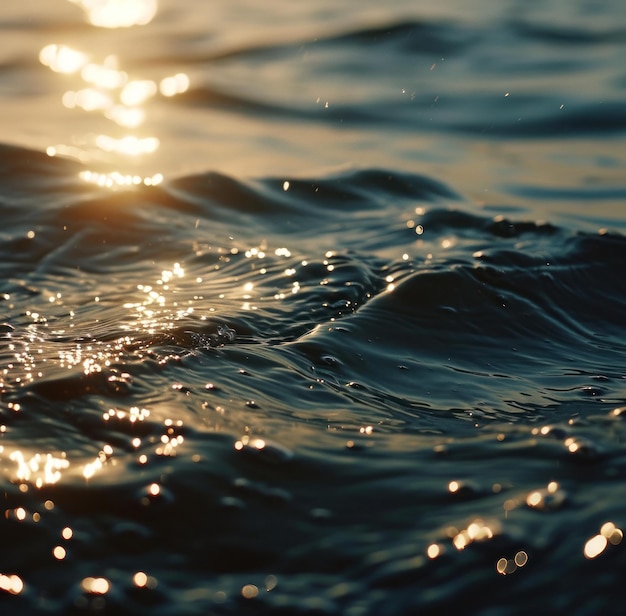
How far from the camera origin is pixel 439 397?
2.88 metres

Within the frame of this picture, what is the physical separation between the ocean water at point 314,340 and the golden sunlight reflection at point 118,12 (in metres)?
1.97

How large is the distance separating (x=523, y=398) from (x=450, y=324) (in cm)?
67

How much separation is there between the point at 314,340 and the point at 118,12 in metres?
7.81

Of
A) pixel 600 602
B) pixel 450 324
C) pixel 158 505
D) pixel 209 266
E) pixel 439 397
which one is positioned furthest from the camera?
pixel 209 266

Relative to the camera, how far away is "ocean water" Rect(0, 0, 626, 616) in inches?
79.7

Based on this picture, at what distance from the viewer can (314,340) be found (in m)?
3.16

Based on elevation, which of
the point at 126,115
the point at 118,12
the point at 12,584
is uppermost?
the point at 118,12

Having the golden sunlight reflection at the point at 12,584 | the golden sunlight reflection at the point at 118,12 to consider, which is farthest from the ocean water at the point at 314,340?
the golden sunlight reflection at the point at 118,12

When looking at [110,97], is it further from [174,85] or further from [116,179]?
Answer: [116,179]

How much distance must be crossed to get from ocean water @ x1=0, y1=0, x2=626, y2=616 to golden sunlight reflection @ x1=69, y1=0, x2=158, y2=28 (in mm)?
1969

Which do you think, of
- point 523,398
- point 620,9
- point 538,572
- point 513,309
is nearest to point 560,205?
point 513,309

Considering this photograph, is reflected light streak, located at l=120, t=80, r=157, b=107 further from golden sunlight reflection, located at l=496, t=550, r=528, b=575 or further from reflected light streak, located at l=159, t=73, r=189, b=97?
golden sunlight reflection, located at l=496, t=550, r=528, b=575

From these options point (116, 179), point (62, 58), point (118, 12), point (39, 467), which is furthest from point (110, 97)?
point (39, 467)

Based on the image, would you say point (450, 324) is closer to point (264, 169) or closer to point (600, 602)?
point (600, 602)
